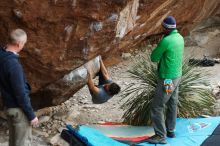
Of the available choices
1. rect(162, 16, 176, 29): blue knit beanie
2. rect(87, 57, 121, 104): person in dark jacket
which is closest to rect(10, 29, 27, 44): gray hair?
rect(162, 16, 176, 29): blue knit beanie

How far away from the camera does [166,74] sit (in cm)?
665

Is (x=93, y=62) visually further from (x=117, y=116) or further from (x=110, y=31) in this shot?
(x=117, y=116)

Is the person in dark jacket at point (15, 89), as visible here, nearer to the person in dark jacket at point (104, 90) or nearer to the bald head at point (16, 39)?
the bald head at point (16, 39)

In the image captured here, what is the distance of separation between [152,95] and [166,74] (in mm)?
1298

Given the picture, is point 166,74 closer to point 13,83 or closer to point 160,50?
point 160,50

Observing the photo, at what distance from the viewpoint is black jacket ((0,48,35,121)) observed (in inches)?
200

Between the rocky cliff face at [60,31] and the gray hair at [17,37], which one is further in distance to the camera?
the rocky cliff face at [60,31]

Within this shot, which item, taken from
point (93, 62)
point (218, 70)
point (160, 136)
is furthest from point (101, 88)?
point (218, 70)

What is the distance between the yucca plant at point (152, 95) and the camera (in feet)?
26.1

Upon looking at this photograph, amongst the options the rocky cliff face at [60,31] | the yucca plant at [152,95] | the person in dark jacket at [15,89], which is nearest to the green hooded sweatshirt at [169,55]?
the rocky cliff face at [60,31]

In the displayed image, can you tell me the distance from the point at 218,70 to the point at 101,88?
17.5ft

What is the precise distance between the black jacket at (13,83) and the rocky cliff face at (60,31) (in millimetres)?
1551

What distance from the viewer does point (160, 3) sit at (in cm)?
907

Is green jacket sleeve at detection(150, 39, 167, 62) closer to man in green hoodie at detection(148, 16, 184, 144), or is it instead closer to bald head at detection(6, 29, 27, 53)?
man in green hoodie at detection(148, 16, 184, 144)
